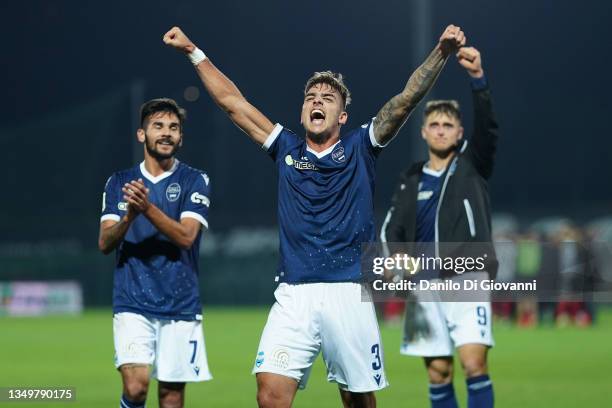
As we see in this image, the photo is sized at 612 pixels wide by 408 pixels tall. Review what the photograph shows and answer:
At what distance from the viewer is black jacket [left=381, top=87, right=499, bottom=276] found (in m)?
9.20

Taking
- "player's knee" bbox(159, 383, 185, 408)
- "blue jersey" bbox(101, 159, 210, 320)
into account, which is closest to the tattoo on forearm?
"blue jersey" bbox(101, 159, 210, 320)

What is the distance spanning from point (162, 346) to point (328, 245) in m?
1.88

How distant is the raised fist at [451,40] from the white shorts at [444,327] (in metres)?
2.63

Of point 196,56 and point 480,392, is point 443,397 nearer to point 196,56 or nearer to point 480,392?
point 480,392

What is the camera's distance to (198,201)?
859cm

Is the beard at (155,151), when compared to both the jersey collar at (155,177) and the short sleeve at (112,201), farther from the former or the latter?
the short sleeve at (112,201)

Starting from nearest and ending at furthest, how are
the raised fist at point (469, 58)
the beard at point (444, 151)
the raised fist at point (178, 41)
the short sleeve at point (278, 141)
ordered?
the short sleeve at point (278, 141), the raised fist at point (178, 41), the raised fist at point (469, 58), the beard at point (444, 151)

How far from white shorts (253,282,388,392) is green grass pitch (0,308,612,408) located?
449cm

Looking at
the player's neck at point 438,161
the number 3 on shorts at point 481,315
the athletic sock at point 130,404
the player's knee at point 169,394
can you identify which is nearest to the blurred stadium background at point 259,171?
the number 3 on shorts at point 481,315

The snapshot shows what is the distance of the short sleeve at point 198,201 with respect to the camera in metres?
8.50

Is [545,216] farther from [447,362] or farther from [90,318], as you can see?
[447,362]

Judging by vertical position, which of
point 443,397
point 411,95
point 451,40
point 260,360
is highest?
point 451,40

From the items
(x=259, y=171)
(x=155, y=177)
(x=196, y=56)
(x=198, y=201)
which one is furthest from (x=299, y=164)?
(x=259, y=171)

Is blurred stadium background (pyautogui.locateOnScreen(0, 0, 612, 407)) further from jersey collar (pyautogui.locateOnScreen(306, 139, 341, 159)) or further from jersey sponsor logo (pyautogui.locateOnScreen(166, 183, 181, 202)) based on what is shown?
jersey collar (pyautogui.locateOnScreen(306, 139, 341, 159))
